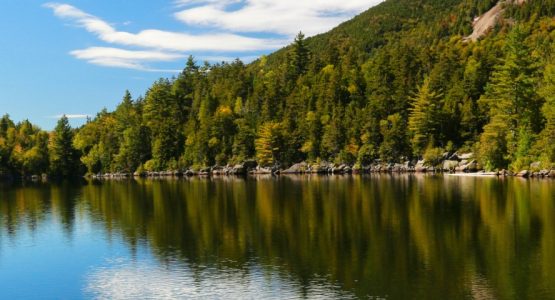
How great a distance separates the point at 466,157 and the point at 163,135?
88.8m

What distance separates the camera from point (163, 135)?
555 ft

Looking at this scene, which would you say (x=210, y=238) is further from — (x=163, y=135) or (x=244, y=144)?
(x=163, y=135)

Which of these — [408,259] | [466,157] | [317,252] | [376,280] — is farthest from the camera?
[466,157]

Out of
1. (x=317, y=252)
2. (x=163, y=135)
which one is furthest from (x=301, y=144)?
(x=317, y=252)

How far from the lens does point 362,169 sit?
134875 mm

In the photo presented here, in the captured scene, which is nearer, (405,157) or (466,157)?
(466,157)

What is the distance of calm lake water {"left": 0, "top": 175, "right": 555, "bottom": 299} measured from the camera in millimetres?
29703

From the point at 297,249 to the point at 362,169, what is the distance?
97648 mm

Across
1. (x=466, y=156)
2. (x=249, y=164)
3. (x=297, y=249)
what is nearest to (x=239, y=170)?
(x=249, y=164)

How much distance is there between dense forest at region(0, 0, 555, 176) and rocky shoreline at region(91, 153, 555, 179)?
1.59m

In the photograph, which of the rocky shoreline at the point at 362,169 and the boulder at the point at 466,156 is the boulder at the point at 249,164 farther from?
the boulder at the point at 466,156

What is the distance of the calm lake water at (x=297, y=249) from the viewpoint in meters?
29.7

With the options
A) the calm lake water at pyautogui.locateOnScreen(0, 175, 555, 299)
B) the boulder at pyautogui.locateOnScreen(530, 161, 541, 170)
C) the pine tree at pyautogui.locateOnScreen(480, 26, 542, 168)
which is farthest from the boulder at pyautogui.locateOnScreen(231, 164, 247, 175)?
the calm lake water at pyautogui.locateOnScreen(0, 175, 555, 299)

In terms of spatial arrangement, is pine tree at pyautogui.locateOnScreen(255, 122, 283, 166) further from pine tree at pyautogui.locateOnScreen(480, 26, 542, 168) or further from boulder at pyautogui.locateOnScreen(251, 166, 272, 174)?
pine tree at pyautogui.locateOnScreen(480, 26, 542, 168)
